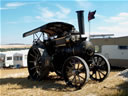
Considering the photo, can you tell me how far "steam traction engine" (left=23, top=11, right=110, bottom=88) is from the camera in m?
8.09

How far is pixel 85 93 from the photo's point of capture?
6.81 m

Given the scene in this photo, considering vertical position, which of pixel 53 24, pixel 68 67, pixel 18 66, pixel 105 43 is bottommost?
pixel 18 66

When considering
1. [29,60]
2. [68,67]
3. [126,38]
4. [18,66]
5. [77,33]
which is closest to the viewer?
[68,67]

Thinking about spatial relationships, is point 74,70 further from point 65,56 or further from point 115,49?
point 115,49

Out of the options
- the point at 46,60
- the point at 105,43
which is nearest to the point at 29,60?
the point at 46,60

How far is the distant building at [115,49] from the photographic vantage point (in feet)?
51.2

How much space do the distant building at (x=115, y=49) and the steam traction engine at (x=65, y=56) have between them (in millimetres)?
6647

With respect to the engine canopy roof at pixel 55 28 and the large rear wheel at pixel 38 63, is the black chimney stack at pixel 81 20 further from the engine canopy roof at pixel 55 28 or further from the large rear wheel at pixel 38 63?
the large rear wheel at pixel 38 63

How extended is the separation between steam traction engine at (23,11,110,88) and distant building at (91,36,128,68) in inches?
262

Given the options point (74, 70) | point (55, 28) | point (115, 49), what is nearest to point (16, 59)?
point (115, 49)

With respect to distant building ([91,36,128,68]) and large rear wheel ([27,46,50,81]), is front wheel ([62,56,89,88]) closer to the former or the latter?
large rear wheel ([27,46,50,81])

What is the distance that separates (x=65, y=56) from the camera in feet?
29.3

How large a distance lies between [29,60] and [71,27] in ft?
11.1

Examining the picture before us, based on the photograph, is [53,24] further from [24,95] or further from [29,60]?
[24,95]
